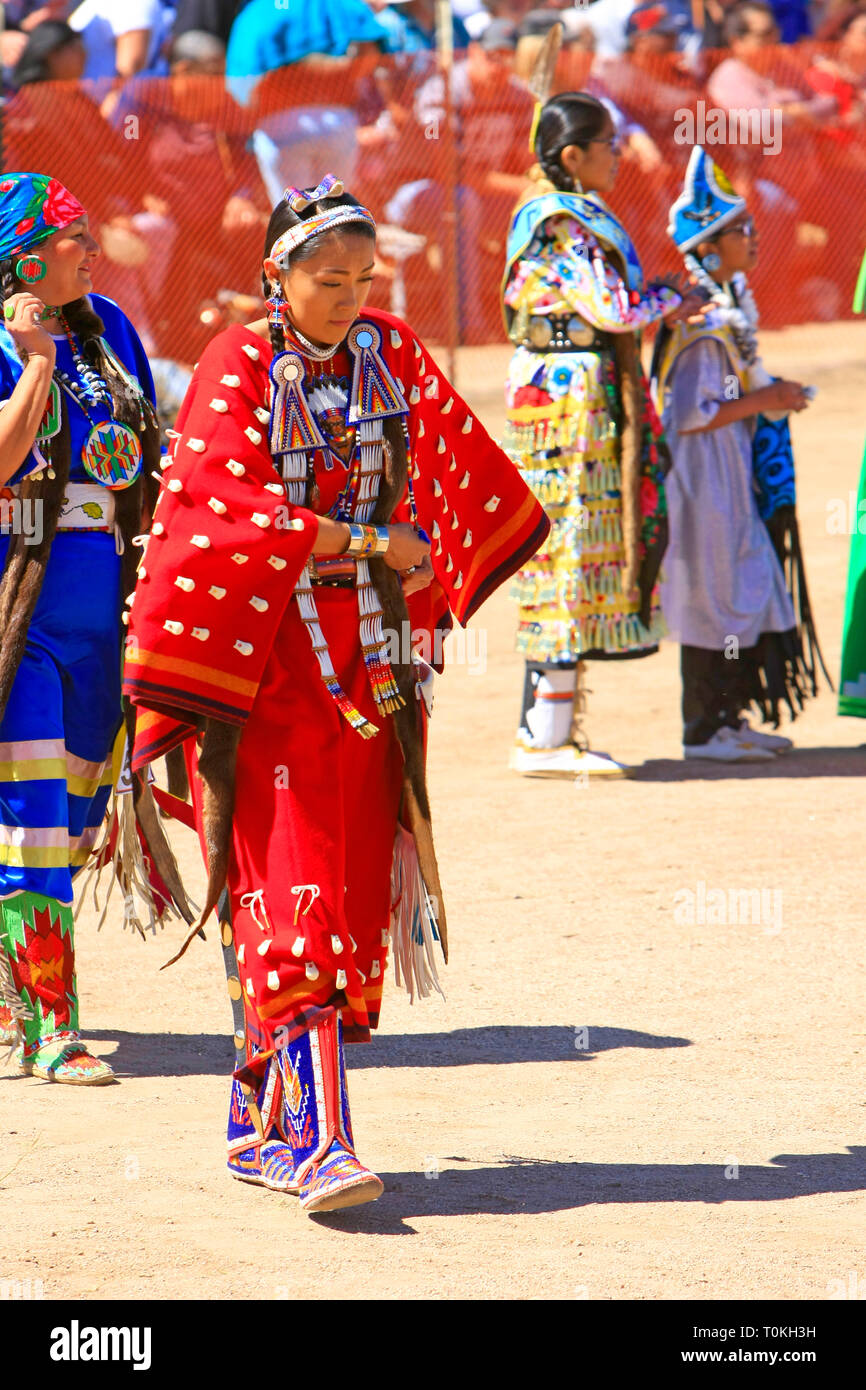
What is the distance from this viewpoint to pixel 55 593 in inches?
195

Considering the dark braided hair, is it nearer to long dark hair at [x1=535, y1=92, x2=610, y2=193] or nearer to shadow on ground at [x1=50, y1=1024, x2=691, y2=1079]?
shadow on ground at [x1=50, y1=1024, x2=691, y2=1079]

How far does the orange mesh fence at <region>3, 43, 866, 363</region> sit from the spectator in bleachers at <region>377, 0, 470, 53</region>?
255mm

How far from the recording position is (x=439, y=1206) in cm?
406

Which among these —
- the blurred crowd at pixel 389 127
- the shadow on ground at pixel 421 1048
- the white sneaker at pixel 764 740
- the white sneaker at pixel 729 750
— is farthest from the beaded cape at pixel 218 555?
the blurred crowd at pixel 389 127

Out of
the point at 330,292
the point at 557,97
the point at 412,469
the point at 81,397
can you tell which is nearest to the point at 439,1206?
the point at 412,469

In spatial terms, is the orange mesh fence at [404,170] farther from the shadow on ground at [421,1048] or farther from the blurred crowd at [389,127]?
the shadow on ground at [421,1048]

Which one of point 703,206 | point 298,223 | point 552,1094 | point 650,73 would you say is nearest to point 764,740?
point 703,206

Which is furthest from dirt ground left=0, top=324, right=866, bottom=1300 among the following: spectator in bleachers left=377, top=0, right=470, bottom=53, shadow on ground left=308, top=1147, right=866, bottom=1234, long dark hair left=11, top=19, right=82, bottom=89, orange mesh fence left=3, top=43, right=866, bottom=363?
spectator in bleachers left=377, top=0, right=470, bottom=53

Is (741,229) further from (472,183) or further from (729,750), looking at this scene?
(472,183)

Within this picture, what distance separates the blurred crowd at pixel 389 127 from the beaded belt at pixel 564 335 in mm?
5742

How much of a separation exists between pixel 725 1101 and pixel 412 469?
5.30 ft

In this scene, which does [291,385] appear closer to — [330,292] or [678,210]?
[330,292]

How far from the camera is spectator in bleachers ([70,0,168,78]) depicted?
47.1 feet

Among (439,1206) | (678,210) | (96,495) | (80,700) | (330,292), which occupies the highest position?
(678,210)
